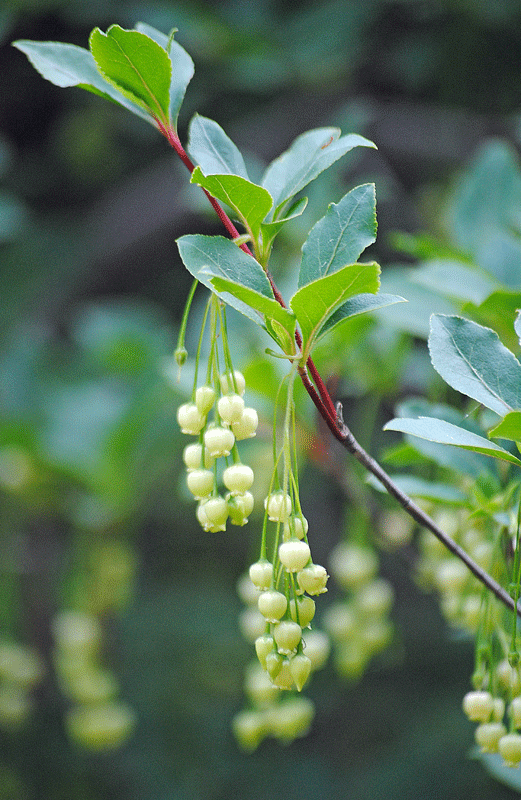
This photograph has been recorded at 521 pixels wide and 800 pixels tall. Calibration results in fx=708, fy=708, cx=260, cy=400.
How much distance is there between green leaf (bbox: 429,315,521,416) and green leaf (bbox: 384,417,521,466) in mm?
31

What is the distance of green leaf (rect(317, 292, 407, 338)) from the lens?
42cm

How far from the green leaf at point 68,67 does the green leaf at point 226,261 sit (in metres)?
0.12

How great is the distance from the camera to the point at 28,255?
6.48 ft

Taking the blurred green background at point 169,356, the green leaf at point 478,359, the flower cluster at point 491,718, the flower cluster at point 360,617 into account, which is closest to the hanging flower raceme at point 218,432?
the green leaf at point 478,359

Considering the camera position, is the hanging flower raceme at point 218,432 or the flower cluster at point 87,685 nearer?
the hanging flower raceme at point 218,432

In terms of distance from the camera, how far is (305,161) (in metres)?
0.48

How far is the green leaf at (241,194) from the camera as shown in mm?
393

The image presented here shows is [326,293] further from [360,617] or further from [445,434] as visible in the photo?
[360,617]

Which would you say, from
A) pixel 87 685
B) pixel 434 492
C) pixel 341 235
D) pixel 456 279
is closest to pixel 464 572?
pixel 434 492

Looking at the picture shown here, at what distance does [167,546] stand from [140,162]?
1.31 meters

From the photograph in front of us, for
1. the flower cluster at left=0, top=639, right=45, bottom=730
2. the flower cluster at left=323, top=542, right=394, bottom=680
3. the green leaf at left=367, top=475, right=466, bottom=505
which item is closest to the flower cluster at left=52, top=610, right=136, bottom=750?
the flower cluster at left=0, top=639, right=45, bottom=730

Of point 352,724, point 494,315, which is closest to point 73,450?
point 494,315

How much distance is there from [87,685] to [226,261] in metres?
1.20

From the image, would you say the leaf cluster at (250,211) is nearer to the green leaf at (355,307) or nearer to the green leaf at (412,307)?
the green leaf at (355,307)
